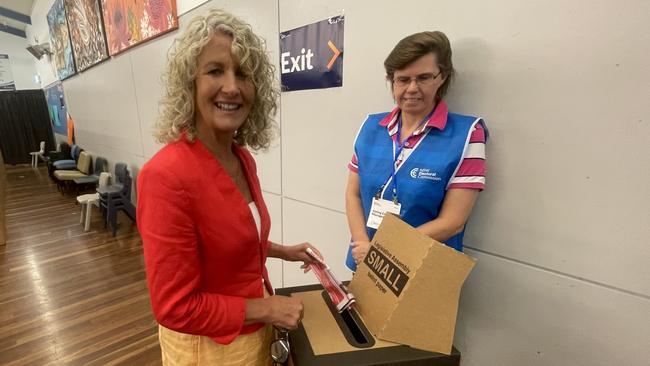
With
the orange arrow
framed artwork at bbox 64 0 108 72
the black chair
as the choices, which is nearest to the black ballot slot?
the orange arrow

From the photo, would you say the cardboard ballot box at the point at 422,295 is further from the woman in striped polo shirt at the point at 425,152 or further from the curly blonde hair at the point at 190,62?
the curly blonde hair at the point at 190,62

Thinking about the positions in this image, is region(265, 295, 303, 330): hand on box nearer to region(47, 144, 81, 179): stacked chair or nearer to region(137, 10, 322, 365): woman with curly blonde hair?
region(137, 10, 322, 365): woman with curly blonde hair

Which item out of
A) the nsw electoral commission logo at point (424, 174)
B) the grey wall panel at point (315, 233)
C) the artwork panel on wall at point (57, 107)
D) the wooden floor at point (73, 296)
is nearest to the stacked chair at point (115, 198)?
the wooden floor at point (73, 296)

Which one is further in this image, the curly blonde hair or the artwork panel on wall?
the artwork panel on wall

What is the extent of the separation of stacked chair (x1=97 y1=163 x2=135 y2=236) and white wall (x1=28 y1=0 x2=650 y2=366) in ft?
13.6

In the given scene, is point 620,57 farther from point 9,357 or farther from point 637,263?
point 9,357

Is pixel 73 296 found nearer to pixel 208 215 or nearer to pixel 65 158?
pixel 208 215

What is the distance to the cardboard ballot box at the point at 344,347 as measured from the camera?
0.61m

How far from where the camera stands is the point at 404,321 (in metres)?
0.66

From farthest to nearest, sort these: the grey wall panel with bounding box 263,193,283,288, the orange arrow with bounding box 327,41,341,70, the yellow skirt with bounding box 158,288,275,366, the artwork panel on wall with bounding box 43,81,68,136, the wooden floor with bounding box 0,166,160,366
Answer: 1. the artwork panel on wall with bounding box 43,81,68,136
2. the grey wall panel with bounding box 263,193,283,288
3. the wooden floor with bounding box 0,166,160,366
4. the orange arrow with bounding box 327,41,341,70
5. the yellow skirt with bounding box 158,288,275,366

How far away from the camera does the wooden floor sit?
2.03 metres

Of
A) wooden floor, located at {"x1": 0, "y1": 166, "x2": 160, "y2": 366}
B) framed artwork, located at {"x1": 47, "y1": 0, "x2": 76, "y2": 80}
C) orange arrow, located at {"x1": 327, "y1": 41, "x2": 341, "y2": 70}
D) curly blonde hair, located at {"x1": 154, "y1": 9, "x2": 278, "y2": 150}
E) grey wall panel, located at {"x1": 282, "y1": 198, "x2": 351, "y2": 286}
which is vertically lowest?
wooden floor, located at {"x1": 0, "y1": 166, "x2": 160, "y2": 366}

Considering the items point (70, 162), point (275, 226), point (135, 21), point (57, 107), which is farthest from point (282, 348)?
point (57, 107)

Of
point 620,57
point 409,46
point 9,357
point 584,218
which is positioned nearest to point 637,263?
point 584,218
